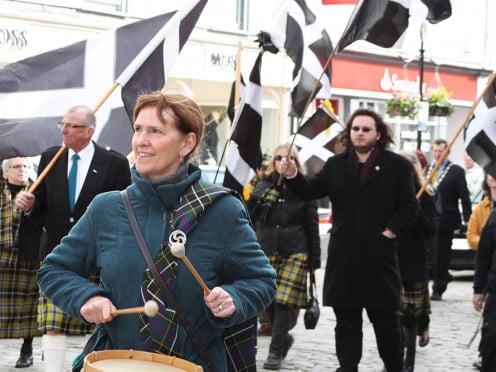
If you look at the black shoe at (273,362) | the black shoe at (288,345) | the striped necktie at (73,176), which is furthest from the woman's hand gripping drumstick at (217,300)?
the black shoe at (288,345)

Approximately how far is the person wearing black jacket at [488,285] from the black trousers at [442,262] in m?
7.04

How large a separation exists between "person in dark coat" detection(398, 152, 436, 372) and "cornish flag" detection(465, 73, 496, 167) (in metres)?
0.71

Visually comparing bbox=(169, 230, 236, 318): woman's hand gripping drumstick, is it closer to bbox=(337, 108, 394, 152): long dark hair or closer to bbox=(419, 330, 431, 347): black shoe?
bbox=(337, 108, 394, 152): long dark hair

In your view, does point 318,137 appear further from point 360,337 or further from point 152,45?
point 152,45

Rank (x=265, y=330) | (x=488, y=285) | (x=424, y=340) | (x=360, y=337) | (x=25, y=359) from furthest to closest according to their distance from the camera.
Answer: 1. (x=265, y=330)
2. (x=424, y=340)
3. (x=25, y=359)
4. (x=360, y=337)
5. (x=488, y=285)

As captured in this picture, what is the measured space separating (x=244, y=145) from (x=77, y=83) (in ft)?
4.43

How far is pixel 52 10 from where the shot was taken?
71.4ft

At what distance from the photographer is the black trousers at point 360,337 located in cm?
809

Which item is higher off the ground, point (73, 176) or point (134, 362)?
point (73, 176)

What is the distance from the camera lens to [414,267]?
9656 millimetres

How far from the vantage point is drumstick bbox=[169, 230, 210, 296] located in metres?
3.58

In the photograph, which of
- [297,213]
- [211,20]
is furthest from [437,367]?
[211,20]

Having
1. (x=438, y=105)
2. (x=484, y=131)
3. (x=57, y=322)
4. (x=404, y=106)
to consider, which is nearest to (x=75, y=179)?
(x=57, y=322)

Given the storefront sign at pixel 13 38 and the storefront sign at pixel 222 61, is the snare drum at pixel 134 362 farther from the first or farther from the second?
the storefront sign at pixel 222 61
